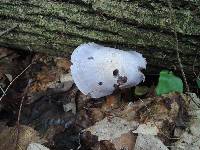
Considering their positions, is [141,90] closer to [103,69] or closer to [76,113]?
[103,69]

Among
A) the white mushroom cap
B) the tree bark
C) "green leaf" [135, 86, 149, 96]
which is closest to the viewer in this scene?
the tree bark

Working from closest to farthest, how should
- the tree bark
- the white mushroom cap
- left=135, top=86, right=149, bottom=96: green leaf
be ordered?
the tree bark, the white mushroom cap, left=135, top=86, right=149, bottom=96: green leaf

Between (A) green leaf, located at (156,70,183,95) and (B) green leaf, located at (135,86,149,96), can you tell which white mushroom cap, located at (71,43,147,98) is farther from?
(A) green leaf, located at (156,70,183,95)

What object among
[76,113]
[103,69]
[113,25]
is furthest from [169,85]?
[76,113]

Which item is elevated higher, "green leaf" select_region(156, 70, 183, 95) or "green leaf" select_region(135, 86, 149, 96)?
"green leaf" select_region(156, 70, 183, 95)

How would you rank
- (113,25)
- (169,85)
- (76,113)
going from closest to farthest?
(169,85) < (113,25) < (76,113)

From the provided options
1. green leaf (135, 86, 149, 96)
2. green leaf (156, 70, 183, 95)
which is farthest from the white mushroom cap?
green leaf (156, 70, 183, 95)
